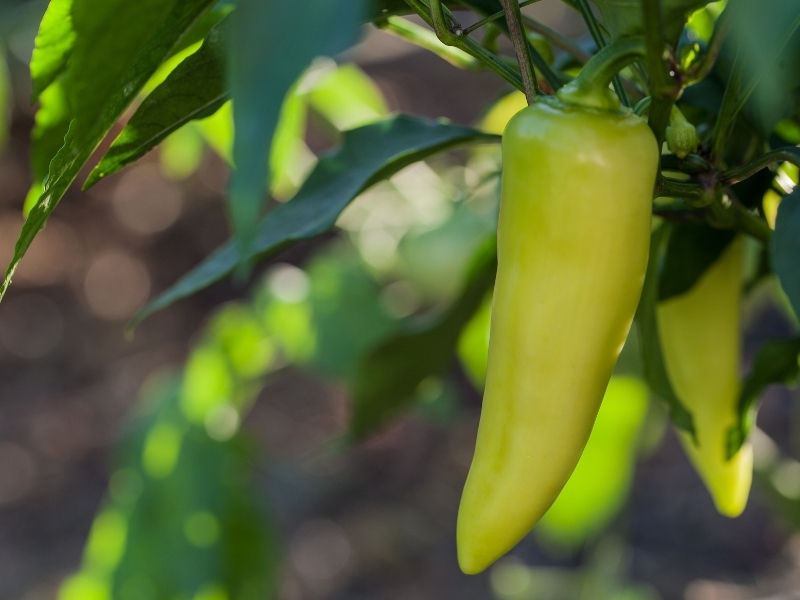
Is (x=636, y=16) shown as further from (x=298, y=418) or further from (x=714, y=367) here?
(x=298, y=418)

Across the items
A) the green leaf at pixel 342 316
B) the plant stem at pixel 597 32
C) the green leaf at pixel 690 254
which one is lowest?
the green leaf at pixel 342 316

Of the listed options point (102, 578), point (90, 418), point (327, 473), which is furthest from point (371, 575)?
point (102, 578)

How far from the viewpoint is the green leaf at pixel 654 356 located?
31cm

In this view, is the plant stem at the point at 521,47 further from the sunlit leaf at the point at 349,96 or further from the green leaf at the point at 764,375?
the sunlit leaf at the point at 349,96

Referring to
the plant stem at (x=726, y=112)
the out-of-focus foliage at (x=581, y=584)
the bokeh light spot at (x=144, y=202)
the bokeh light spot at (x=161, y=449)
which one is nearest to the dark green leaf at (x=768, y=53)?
the plant stem at (x=726, y=112)

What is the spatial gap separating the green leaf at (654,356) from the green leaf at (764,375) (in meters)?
0.02

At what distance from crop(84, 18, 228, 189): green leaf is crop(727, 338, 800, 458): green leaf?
0.70 feet

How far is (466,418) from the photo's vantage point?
1.57m

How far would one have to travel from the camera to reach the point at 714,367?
0.33 meters

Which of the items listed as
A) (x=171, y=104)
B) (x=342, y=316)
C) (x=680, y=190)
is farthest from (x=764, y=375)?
(x=342, y=316)

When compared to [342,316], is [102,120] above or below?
above

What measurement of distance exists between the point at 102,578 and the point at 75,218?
1385mm

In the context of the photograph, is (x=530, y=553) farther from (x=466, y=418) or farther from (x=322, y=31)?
(x=322, y=31)

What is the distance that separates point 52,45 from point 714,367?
25cm
